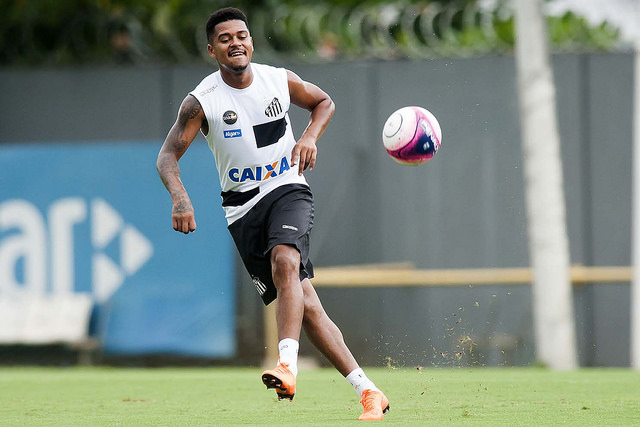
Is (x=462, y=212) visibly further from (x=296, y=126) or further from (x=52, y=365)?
(x=52, y=365)

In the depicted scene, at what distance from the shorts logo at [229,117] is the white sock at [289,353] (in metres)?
1.36

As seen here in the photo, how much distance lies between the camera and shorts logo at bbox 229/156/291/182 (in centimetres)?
720

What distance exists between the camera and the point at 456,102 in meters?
13.8

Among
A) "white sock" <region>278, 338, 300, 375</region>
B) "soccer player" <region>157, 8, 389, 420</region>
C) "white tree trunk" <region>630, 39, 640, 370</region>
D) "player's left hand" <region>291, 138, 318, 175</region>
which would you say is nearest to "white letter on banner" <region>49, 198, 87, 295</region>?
"white tree trunk" <region>630, 39, 640, 370</region>

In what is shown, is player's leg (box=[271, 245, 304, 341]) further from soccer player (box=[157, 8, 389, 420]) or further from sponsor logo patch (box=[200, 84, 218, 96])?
sponsor logo patch (box=[200, 84, 218, 96])

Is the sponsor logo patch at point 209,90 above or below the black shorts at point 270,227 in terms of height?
above

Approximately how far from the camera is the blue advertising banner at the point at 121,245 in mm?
13539

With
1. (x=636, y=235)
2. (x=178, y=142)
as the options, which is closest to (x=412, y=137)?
(x=178, y=142)

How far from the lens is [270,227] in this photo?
7078mm

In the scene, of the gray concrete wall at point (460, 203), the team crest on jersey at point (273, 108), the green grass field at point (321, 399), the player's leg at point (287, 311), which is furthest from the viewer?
the gray concrete wall at point (460, 203)

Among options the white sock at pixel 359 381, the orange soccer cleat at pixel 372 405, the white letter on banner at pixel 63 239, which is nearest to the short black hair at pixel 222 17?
the white sock at pixel 359 381

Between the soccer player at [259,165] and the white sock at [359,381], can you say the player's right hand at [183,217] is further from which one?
the white sock at [359,381]

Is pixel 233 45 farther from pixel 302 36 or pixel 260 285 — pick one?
pixel 302 36

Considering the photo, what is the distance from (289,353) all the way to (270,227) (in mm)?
814
